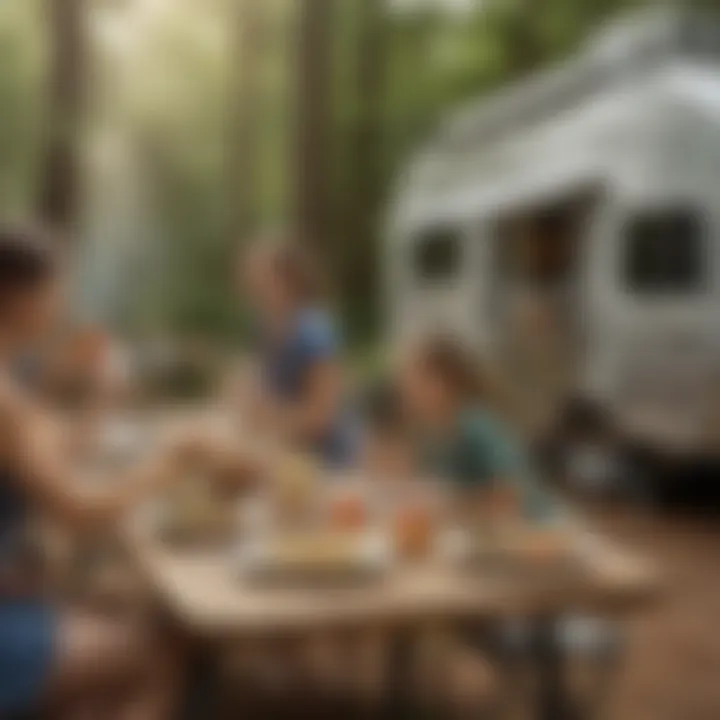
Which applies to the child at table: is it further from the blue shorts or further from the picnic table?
the blue shorts


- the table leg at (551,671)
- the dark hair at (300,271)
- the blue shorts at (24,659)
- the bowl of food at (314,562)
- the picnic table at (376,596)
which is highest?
the dark hair at (300,271)

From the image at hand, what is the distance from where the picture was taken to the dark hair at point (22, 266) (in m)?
1.60

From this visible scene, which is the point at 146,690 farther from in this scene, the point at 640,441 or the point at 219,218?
the point at 640,441

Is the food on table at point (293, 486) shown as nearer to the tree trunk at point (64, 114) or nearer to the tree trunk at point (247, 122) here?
the tree trunk at point (247, 122)

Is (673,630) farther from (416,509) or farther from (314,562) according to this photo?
(314,562)

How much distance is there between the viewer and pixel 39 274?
1617 millimetres

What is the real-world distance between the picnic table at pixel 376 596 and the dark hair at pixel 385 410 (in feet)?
1.02

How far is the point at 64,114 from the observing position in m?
1.83

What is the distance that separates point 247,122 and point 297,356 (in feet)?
0.99

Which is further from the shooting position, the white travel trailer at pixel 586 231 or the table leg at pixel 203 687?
the white travel trailer at pixel 586 231

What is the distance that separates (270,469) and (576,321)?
454 millimetres

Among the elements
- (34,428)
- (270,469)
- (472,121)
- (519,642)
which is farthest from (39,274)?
(519,642)

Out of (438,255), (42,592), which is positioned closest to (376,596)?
(42,592)

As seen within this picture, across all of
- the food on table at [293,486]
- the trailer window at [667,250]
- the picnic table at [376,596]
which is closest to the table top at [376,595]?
the picnic table at [376,596]
